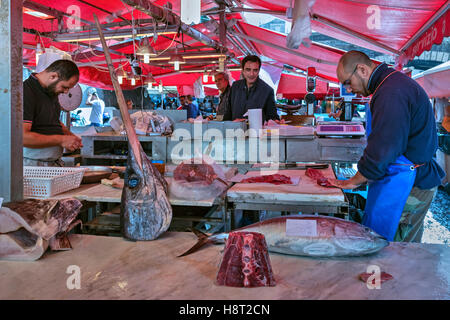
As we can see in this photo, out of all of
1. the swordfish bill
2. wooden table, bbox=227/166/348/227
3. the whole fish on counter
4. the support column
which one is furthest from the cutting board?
the support column

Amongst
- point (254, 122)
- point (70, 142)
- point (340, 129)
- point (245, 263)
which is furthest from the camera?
point (340, 129)

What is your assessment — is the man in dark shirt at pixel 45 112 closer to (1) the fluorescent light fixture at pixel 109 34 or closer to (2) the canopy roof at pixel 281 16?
(2) the canopy roof at pixel 281 16

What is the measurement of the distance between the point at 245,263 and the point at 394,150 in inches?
59.3

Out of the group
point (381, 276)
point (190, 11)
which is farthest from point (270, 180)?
point (190, 11)

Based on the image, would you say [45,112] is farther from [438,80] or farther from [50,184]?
[438,80]

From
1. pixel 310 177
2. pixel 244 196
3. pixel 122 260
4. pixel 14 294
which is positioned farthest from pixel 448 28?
pixel 14 294

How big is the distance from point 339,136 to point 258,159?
1.02 m

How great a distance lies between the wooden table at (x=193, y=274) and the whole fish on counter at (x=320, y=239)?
0.04 m

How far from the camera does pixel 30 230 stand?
1536 millimetres

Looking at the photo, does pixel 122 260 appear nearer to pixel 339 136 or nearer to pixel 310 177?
pixel 310 177

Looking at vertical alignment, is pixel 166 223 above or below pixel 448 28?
below

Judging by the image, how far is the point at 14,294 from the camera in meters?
1.24

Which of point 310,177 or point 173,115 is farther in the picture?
point 173,115

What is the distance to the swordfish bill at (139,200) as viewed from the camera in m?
1.75
